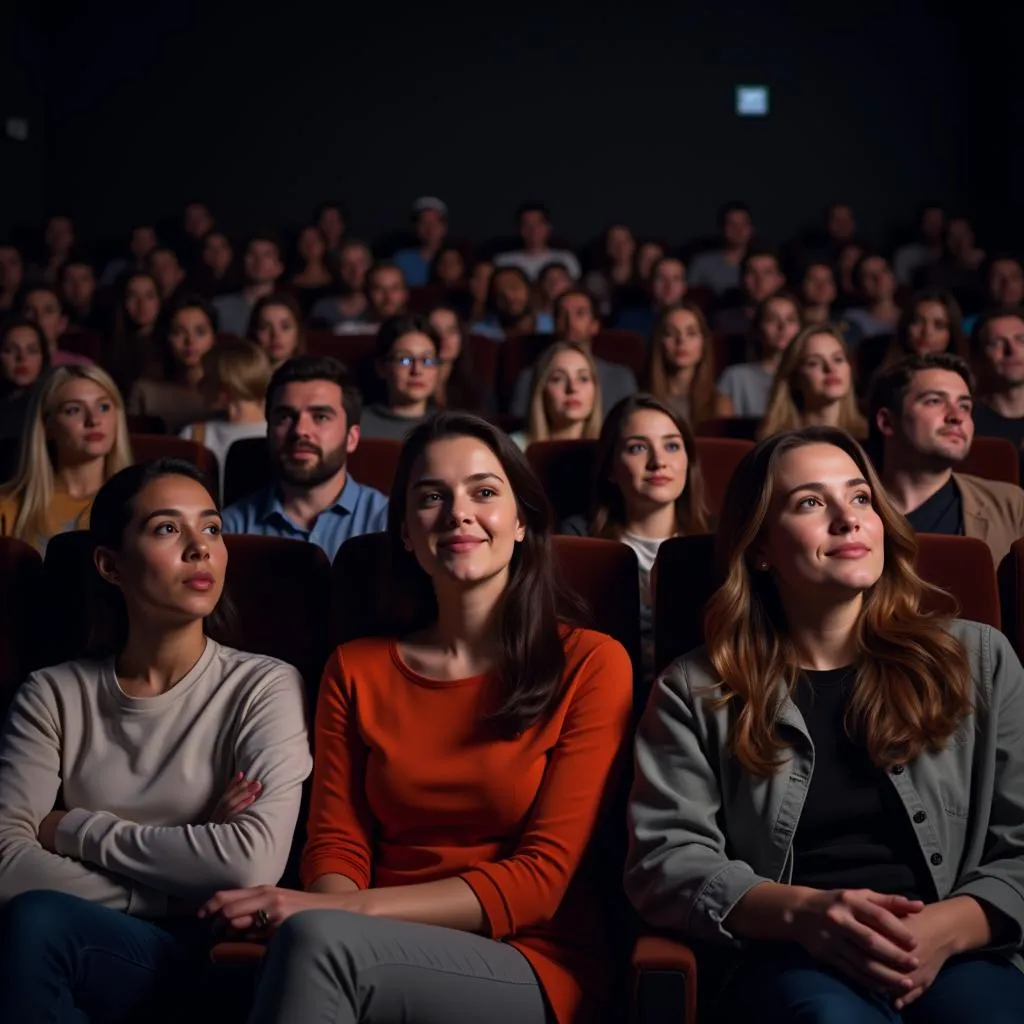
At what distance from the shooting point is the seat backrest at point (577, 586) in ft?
5.55

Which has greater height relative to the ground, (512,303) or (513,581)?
(512,303)

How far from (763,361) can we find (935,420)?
1605 mm

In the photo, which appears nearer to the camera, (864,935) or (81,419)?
A: (864,935)

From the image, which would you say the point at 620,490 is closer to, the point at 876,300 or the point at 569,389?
the point at 569,389

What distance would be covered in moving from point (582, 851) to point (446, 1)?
5951mm

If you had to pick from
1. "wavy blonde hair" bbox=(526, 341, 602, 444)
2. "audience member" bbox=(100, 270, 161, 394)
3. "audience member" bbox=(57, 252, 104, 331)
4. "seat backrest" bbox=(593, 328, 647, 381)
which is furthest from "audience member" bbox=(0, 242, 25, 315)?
"wavy blonde hair" bbox=(526, 341, 602, 444)

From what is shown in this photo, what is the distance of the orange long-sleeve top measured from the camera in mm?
1418

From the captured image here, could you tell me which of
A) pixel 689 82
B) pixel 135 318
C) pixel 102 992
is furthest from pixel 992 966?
pixel 689 82

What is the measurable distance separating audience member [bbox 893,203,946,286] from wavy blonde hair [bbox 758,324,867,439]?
124 inches

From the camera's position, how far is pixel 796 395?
3.05m

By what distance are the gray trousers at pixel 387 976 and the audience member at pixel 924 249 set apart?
16.8ft

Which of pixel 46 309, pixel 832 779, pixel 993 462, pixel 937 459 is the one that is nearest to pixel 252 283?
pixel 46 309

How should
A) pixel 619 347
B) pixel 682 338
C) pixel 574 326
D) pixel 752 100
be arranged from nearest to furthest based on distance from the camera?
pixel 682 338 < pixel 574 326 < pixel 619 347 < pixel 752 100

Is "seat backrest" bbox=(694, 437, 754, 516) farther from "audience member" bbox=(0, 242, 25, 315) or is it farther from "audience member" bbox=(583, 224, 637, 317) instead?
"audience member" bbox=(0, 242, 25, 315)
